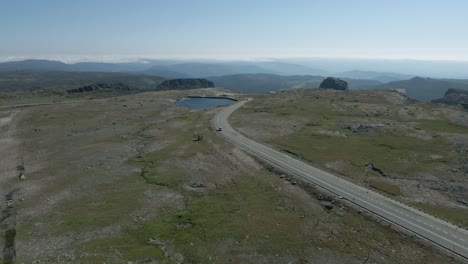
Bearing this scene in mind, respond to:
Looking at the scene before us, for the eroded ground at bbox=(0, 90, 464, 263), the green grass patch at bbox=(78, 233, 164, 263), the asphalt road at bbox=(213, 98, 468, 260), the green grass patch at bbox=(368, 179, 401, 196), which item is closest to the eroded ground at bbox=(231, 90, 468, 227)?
the green grass patch at bbox=(368, 179, 401, 196)

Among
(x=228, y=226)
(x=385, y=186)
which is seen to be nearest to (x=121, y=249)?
(x=228, y=226)

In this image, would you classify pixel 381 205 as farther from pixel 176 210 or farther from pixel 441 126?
pixel 441 126

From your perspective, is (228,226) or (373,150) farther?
(373,150)

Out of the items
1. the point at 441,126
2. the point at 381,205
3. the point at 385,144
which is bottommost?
the point at 381,205

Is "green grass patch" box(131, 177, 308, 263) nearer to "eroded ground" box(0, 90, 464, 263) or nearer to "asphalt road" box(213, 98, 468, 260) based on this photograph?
"eroded ground" box(0, 90, 464, 263)

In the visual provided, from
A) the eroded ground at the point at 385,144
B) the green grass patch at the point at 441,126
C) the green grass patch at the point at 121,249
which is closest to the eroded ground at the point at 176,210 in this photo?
the green grass patch at the point at 121,249

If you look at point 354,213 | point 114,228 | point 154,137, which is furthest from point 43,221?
point 154,137
